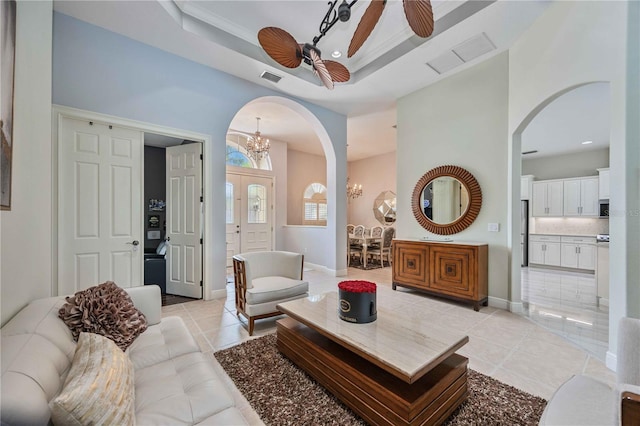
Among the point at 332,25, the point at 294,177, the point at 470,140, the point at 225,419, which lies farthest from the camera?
the point at 294,177

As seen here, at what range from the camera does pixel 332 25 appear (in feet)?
7.22

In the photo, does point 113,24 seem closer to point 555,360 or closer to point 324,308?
point 324,308

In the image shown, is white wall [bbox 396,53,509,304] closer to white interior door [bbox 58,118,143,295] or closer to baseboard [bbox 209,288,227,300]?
baseboard [bbox 209,288,227,300]

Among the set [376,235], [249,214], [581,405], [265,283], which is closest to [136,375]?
[265,283]

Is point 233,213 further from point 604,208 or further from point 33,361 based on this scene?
point 604,208

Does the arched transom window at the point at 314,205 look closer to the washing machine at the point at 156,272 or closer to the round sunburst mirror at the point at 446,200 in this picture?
the round sunburst mirror at the point at 446,200

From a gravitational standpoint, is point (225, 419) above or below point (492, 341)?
above

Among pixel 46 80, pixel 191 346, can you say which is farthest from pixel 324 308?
pixel 46 80

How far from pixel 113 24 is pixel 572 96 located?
634 centimetres

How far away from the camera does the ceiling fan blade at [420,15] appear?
68.0 inches

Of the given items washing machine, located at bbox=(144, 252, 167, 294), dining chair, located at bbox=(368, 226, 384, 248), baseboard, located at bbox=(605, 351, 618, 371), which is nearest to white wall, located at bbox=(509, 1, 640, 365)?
baseboard, located at bbox=(605, 351, 618, 371)

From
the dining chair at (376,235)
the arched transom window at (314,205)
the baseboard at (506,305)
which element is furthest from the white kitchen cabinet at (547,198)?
the arched transom window at (314,205)

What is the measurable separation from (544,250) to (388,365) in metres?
7.83

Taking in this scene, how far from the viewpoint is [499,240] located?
3.78 meters
